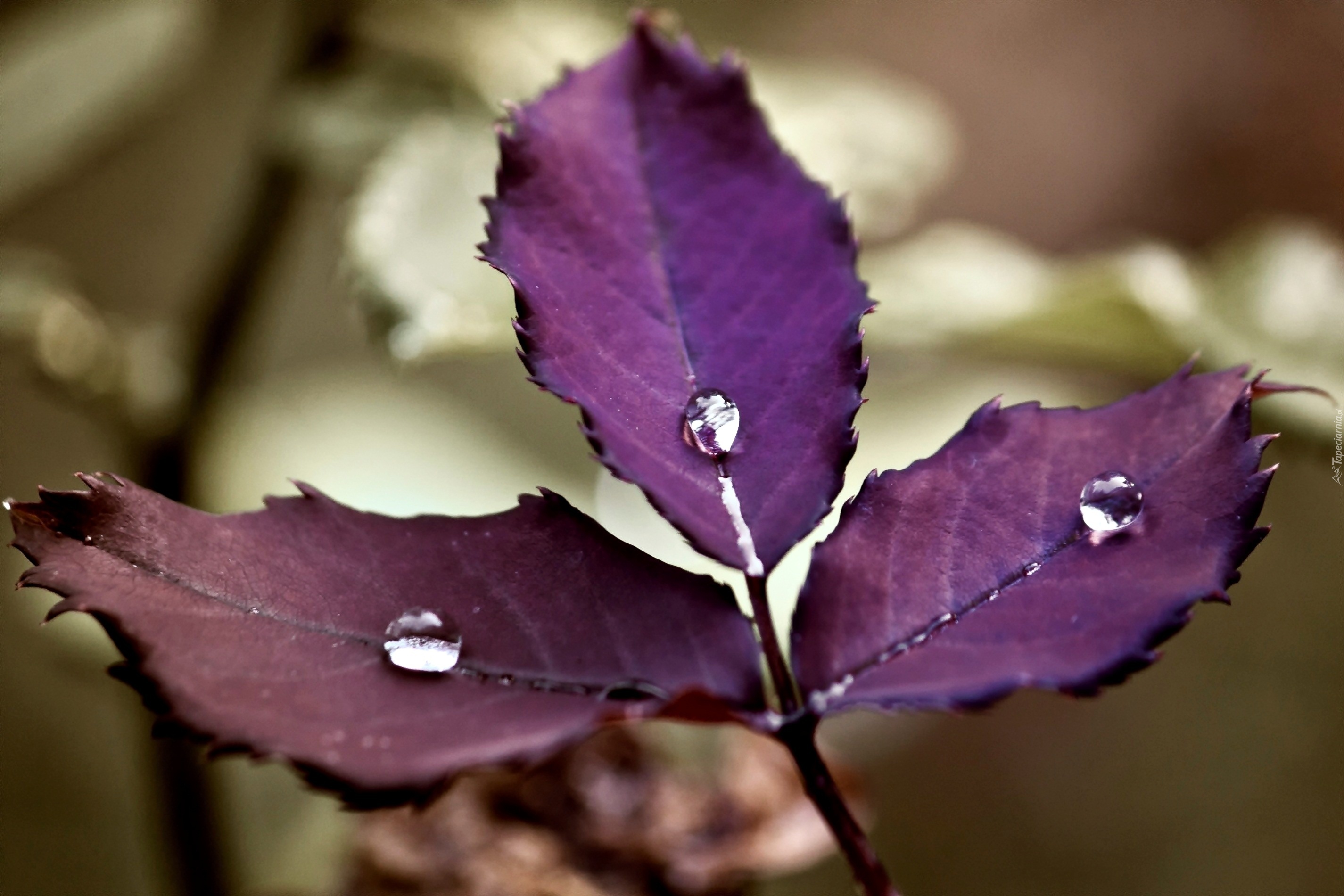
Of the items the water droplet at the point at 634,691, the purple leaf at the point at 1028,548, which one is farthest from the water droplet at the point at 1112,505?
the water droplet at the point at 634,691

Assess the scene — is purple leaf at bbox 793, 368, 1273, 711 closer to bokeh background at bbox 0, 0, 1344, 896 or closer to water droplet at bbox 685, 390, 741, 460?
water droplet at bbox 685, 390, 741, 460

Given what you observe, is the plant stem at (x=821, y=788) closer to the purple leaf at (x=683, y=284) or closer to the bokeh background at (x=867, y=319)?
the purple leaf at (x=683, y=284)

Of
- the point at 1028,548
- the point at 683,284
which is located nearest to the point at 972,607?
the point at 1028,548

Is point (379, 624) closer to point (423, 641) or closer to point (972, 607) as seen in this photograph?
point (423, 641)

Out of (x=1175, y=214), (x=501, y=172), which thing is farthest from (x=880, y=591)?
(x=1175, y=214)

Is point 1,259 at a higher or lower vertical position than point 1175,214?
lower

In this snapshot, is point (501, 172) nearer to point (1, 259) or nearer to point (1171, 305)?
point (1171, 305)
